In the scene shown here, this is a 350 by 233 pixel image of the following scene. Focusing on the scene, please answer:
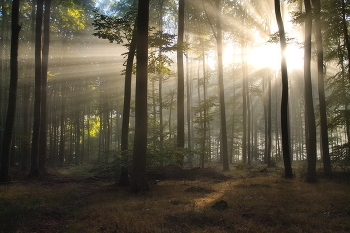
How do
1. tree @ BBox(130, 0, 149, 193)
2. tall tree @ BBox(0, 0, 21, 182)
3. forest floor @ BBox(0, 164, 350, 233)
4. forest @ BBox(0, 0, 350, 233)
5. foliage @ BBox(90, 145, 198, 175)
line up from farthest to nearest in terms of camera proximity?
tall tree @ BBox(0, 0, 21, 182), foliage @ BBox(90, 145, 198, 175), tree @ BBox(130, 0, 149, 193), forest @ BBox(0, 0, 350, 233), forest floor @ BBox(0, 164, 350, 233)

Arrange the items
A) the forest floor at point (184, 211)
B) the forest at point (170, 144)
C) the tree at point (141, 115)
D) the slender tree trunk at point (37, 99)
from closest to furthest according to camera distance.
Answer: the forest floor at point (184, 211), the forest at point (170, 144), the tree at point (141, 115), the slender tree trunk at point (37, 99)

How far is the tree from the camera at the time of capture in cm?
944

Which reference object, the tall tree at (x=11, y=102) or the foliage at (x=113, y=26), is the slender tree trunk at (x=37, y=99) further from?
the foliage at (x=113, y=26)

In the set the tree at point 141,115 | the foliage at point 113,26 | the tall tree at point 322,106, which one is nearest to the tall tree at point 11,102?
the foliage at point 113,26

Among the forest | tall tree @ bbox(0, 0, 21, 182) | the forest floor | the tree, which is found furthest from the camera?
tall tree @ bbox(0, 0, 21, 182)

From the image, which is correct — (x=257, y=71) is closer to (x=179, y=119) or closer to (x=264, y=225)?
(x=179, y=119)

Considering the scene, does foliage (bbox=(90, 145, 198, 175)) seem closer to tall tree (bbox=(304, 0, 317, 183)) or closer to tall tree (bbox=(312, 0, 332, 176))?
tall tree (bbox=(304, 0, 317, 183))

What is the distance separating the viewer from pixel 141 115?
9523mm

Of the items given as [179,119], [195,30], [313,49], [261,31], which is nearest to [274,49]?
[313,49]

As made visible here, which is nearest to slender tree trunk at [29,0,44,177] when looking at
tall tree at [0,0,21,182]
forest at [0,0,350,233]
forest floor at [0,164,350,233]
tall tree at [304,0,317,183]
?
forest at [0,0,350,233]

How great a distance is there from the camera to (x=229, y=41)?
23.8 m

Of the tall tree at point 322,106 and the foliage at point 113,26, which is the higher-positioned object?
the foliage at point 113,26

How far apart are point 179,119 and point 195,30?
451 inches

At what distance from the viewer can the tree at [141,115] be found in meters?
9.44
